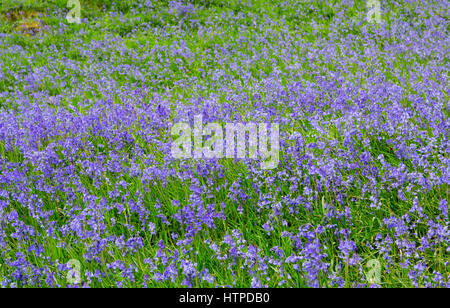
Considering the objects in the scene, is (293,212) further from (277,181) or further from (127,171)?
(127,171)

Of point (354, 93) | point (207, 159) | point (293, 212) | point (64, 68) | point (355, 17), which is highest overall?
point (355, 17)

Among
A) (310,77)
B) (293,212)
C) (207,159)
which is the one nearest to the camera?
(293,212)

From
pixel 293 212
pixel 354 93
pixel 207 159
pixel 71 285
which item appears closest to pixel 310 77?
pixel 354 93

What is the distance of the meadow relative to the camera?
311 cm

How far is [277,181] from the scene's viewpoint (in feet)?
13.2

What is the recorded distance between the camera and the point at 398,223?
3021 millimetres

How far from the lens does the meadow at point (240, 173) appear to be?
3.11 meters

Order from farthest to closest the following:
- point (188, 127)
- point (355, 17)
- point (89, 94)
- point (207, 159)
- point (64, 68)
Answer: point (355, 17) < point (64, 68) < point (89, 94) < point (188, 127) < point (207, 159)

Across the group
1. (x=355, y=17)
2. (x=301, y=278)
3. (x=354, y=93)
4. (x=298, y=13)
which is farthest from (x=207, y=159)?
(x=298, y=13)

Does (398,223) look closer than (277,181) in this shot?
Yes

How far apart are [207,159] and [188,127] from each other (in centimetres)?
115

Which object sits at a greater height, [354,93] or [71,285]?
[354,93]

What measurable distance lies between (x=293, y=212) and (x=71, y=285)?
5.80 feet

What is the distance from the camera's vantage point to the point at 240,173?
13.9 ft
